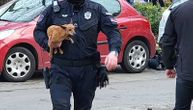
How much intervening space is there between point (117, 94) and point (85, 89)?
13.8ft

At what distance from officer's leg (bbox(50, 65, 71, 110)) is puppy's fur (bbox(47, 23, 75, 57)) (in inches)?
8.7

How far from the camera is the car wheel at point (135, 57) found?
11.8 m

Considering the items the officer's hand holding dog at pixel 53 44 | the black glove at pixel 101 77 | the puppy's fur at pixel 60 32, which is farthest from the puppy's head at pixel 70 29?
the black glove at pixel 101 77

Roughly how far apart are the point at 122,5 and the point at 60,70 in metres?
7.18

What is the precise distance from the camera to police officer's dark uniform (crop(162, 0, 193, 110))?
4961 millimetres

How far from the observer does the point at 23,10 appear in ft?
37.4

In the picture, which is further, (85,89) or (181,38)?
(85,89)

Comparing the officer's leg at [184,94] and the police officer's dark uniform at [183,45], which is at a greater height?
the police officer's dark uniform at [183,45]

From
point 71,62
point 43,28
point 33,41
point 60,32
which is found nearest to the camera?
point 60,32

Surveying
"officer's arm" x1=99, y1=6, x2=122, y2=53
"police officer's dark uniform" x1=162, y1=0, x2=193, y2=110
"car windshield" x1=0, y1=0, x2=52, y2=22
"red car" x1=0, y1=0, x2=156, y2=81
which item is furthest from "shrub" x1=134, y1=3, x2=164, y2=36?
"police officer's dark uniform" x1=162, y1=0, x2=193, y2=110

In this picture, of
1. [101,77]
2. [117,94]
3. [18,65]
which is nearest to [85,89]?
[101,77]

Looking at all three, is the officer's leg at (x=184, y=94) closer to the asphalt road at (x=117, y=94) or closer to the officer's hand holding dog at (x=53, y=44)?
the officer's hand holding dog at (x=53, y=44)

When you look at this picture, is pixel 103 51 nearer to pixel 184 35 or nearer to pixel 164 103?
pixel 164 103

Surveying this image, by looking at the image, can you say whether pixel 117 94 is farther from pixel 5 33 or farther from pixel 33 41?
pixel 5 33
